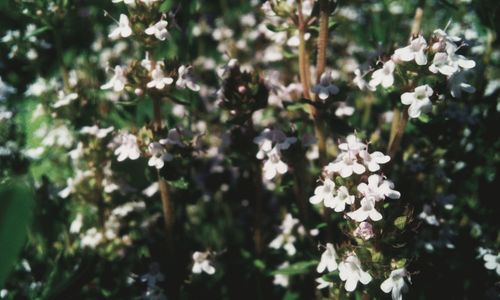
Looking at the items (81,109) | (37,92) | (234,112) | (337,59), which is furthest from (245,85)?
(337,59)

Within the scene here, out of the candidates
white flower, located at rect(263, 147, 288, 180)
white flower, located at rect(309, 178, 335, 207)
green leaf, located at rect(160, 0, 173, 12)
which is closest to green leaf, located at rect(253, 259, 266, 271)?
white flower, located at rect(263, 147, 288, 180)

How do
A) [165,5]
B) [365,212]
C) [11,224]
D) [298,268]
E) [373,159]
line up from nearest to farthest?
[11,224] < [365,212] < [373,159] < [165,5] < [298,268]

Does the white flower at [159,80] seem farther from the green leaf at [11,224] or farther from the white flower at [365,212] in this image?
the green leaf at [11,224]

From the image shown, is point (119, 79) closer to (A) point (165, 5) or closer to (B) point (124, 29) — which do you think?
(B) point (124, 29)

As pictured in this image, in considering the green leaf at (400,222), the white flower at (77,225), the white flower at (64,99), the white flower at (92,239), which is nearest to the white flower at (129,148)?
the white flower at (64,99)

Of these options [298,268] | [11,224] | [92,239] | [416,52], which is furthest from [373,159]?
[92,239]

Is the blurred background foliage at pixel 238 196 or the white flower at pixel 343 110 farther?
the white flower at pixel 343 110
